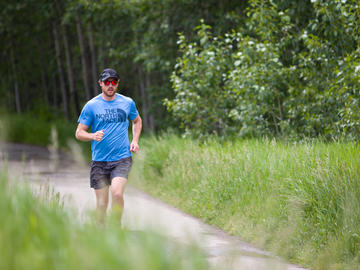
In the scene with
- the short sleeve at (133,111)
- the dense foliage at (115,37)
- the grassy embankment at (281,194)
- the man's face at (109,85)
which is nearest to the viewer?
the grassy embankment at (281,194)

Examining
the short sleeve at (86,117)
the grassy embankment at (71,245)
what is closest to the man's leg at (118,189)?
the short sleeve at (86,117)

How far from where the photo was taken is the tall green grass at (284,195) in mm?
6648

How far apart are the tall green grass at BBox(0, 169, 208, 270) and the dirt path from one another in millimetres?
130

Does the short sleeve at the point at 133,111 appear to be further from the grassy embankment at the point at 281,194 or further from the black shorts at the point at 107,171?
the grassy embankment at the point at 281,194

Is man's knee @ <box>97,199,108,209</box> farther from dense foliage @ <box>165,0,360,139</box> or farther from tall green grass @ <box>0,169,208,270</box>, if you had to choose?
dense foliage @ <box>165,0,360,139</box>

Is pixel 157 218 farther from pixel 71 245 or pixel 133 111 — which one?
pixel 133 111

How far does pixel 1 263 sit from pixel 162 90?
72.9 feet

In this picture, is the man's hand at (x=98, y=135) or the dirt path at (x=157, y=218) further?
the man's hand at (x=98, y=135)

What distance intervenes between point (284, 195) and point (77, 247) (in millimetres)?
4554

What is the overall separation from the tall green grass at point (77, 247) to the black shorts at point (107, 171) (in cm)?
312

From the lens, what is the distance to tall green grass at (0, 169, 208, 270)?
3.01 meters

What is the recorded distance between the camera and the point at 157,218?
11.5 feet

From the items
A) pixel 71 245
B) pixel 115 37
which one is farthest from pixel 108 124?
pixel 115 37

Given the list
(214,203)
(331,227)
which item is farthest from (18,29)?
(331,227)
